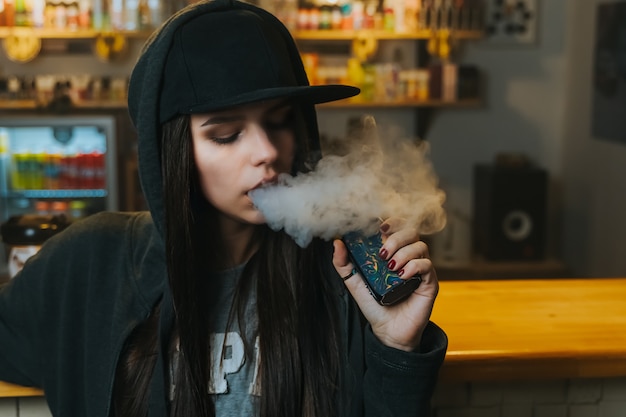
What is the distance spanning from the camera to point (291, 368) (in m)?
1.24

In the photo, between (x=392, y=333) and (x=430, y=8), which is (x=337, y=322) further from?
(x=430, y=8)

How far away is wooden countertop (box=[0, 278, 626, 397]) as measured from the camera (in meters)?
1.31

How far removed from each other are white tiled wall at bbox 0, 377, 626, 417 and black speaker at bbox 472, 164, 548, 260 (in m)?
3.09

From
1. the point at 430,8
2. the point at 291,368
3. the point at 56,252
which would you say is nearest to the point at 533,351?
the point at 291,368

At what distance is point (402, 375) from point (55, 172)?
10.8ft

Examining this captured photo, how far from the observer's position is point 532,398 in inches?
55.6

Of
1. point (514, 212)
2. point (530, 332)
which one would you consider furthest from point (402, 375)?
point (514, 212)

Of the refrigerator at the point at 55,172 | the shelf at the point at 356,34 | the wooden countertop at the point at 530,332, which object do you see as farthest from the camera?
the shelf at the point at 356,34

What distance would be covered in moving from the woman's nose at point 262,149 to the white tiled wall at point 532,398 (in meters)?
0.55

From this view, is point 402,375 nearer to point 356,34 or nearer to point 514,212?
point 356,34

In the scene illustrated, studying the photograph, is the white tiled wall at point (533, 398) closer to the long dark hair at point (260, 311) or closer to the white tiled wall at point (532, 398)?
the white tiled wall at point (532, 398)

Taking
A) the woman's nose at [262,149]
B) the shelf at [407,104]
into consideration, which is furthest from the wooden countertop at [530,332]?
the shelf at [407,104]

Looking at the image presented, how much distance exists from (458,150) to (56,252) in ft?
12.4

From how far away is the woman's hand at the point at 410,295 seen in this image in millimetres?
1104
